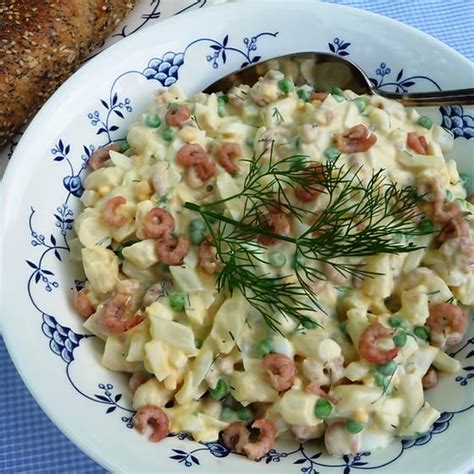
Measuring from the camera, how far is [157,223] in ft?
8.08

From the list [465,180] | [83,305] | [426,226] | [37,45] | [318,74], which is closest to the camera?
[83,305]

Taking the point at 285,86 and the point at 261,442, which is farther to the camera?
the point at 285,86

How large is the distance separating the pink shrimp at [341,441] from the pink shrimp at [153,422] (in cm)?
51

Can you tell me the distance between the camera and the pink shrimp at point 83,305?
8.04ft

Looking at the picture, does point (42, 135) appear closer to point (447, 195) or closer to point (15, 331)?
point (15, 331)

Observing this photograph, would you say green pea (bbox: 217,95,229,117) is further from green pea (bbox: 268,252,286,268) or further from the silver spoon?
green pea (bbox: 268,252,286,268)

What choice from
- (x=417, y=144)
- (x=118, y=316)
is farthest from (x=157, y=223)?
(x=417, y=144)

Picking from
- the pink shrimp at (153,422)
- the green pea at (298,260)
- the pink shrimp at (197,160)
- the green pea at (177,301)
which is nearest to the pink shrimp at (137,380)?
the pink shrimp at (153,422)

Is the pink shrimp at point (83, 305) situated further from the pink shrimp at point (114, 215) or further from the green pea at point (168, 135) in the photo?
the green pea at point (168, 135)

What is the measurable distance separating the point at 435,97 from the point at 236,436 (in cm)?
151

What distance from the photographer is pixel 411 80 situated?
9.73 feet

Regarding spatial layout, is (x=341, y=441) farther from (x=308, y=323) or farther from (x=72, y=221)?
(x=72, y=221)

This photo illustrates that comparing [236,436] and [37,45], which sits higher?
[37,45]

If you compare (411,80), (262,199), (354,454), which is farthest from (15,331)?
(411,80)
